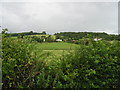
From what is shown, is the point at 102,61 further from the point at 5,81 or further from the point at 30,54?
the point at 5,81

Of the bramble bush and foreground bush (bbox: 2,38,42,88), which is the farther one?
the bramble bush

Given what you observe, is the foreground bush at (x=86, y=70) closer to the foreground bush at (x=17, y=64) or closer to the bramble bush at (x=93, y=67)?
the bramble bush at (x=93, y=67)

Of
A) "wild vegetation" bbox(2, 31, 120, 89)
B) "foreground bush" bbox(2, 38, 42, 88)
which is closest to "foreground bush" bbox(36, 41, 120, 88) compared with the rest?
"wild vegetation" bbox(2, 31, 120, 89)

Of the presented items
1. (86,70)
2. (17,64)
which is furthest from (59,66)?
(17,64)

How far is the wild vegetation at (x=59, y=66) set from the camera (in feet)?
12.3

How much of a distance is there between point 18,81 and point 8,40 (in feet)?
4.02

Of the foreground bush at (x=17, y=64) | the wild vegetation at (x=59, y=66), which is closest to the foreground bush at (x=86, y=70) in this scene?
the wild vegetation at (x=59, y=66)

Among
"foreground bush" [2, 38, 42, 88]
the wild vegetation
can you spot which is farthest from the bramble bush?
"foreground bush" [2, 38, 42, 88]

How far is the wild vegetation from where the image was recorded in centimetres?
374

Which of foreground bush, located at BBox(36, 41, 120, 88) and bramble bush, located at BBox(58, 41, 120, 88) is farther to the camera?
bramble bush, located at BBox(58, 41, 120, 88)

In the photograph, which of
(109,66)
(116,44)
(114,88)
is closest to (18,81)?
(109,66)

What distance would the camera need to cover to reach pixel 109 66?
4.01m

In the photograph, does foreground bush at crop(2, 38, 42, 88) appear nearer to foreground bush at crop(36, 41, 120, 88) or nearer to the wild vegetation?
the wild vegetation

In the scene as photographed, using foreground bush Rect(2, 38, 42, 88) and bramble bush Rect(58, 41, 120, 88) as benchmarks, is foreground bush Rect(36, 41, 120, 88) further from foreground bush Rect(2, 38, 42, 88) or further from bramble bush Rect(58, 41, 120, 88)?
foreground bush Rect(2, 38, 42, 88)
